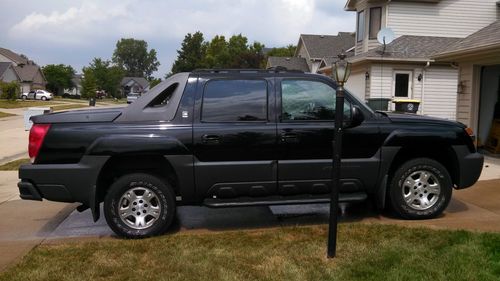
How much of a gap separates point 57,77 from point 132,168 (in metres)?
97.8

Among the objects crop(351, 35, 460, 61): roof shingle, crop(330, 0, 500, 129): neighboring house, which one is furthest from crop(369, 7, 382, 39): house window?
crop(351, 35, 460, 61): roof shingle

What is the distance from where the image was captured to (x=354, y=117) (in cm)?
563

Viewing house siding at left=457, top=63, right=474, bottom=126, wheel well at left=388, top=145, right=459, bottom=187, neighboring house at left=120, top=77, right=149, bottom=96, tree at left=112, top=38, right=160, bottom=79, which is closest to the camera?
wheel well at left=388, top=145, right=459, bottom=187

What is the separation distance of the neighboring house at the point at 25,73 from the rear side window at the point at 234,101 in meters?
78.7

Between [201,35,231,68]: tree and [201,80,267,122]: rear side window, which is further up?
[201,35,231,68]: tree

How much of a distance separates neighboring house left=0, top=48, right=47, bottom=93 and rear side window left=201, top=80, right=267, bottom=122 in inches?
3096

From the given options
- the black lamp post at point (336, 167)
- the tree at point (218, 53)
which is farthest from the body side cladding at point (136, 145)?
the tree at point (218, 53)

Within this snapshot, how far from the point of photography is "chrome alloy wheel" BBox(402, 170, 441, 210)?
611 centimetres

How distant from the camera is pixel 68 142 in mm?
5398

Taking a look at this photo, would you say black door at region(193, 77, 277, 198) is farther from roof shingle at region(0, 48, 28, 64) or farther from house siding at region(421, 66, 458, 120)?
roof shingle at region(0, 48, 28, 64)

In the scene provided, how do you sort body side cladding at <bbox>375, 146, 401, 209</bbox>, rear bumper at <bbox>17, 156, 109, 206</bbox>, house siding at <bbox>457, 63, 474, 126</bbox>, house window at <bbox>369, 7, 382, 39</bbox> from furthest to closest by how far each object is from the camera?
house window at <bbox>369, 7, 382, 39</bbox> → house siding at <bbox>457, 63, 474, 126</bbox> → body side cladding at <bbox>375, 146, 401, 209</bbox> → rear bumper at <bbox>17, 156, 109, 206</bbox>

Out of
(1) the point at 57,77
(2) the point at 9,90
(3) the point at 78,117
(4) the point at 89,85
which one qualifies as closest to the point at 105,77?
(1) the point at 57,77

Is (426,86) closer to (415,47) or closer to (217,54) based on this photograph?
(415,47)

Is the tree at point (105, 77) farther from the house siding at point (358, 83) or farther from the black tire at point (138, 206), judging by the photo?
the black tire at point (138, 206)
